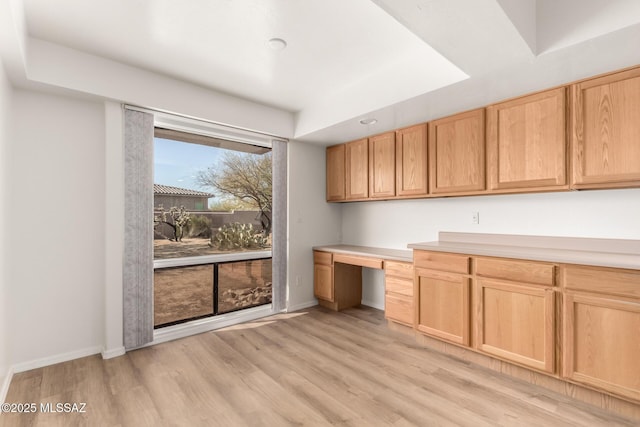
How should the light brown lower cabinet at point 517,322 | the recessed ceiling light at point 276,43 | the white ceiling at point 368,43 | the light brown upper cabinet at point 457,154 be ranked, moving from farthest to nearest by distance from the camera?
the light brown upper cabinet at point 457,154
the recessed ceiling light at point 276,43
the light brown lower cabinet at point 517,322
the white ceiling at point 368,43

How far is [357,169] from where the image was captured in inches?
159

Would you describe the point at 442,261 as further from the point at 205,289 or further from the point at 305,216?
the point at 205,289

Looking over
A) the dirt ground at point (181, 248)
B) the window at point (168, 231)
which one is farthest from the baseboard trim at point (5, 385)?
the dirt ground at point (181, 248)

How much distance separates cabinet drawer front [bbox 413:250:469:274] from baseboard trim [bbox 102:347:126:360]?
113 inches

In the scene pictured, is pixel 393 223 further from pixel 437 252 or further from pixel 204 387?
pixel 204 387

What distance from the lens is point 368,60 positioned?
2680 millimetres

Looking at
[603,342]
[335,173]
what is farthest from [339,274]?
[603,342]

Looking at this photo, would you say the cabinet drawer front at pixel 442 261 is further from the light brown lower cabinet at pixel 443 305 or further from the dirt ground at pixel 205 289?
the dirt ground at pixel 205 289

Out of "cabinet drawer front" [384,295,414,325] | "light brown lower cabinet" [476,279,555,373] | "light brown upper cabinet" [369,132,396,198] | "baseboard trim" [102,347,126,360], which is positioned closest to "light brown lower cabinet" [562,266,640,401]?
"light brown lower cabinet" [476,279,555,373]

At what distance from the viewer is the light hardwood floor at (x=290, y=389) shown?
195 cm

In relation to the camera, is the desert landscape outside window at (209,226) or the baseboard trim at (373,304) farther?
the baseboard trim at (373,304)

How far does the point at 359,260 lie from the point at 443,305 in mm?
1130

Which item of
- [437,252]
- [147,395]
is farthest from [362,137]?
[147,395]

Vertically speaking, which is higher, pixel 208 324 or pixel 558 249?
pixel 558 249
